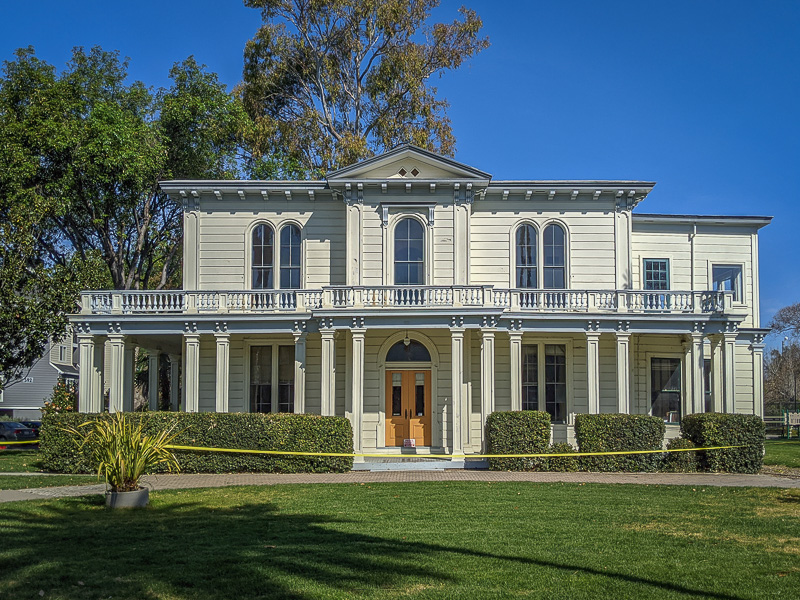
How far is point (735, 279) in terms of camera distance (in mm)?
30422

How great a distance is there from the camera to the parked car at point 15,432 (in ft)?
121

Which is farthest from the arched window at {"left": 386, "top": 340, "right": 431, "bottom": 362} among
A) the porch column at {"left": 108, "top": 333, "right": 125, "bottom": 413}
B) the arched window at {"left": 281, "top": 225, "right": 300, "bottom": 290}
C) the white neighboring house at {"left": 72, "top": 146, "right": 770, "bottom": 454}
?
the porch column at {"left": 108, "top": 333, "right": 125, "bottom": 413}

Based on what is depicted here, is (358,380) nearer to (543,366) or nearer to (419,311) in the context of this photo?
(419,311)

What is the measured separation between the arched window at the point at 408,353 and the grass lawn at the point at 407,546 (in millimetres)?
10172

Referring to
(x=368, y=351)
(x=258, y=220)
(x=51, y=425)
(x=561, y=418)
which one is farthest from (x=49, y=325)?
(x=561, y=418)

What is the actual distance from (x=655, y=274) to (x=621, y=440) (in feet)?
28.6

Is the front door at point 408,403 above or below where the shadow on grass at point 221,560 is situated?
above

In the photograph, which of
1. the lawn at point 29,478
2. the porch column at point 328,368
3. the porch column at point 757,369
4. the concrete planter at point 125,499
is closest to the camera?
the concrete planter at point 125,499

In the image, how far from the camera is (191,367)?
86.5 ft

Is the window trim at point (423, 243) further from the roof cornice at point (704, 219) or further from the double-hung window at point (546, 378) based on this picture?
the roof cornice at point (704, 219)

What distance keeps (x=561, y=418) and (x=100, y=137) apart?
2010cm

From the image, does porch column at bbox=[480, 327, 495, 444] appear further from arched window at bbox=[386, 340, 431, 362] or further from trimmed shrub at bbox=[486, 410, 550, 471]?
arched window at bbox=[386, 340, 431, 362]

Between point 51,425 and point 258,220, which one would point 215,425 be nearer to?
point 51,425

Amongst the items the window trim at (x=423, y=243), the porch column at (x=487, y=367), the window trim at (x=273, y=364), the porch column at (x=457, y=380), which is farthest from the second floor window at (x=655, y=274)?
the window trim at (x=273, y=364)
